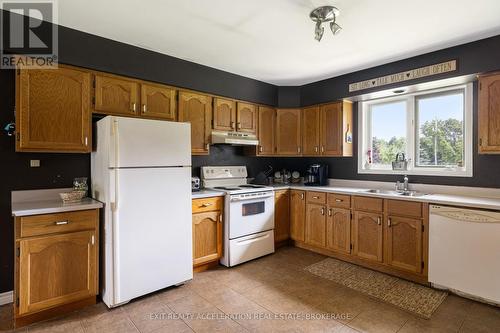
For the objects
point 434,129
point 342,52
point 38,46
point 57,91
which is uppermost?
point 342,52

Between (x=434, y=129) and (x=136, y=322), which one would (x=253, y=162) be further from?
(x=136, y=322)

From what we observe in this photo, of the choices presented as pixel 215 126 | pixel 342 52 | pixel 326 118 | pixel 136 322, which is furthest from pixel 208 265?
pixel 342 52

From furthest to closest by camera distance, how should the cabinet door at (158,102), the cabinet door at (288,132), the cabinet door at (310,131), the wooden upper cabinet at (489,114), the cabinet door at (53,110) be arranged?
the cabinet door at (288,132) → the cabinet door at (310,131) → the cabinet door at (158,102) → the wooden upper cabinet at (489,114) → the cabinet door at (53,110)

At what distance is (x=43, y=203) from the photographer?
2396 millimetres

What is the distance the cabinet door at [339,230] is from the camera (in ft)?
11.0

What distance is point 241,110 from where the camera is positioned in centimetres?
388

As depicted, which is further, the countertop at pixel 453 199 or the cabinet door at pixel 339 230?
the cabinet door at pixel 339 230

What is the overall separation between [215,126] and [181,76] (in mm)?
743

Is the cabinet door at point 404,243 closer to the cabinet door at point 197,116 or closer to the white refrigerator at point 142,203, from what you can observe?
the white refrigerator at point 142,203

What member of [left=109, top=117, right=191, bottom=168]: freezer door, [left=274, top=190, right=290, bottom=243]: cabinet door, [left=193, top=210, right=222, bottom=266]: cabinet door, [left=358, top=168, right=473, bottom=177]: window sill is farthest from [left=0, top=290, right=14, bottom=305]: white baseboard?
[left=358, top=168, right=473, bottom=177]: window sill

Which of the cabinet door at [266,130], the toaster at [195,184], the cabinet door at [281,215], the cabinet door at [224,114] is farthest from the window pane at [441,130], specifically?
the toaster at [195,184]

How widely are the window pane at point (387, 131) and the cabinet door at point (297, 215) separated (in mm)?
1170

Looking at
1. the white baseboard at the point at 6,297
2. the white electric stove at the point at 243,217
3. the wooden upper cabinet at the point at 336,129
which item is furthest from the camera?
the wooden upper cabinet at the point at 336,129

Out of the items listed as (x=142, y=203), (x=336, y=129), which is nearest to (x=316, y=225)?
(x=336, y=129)
